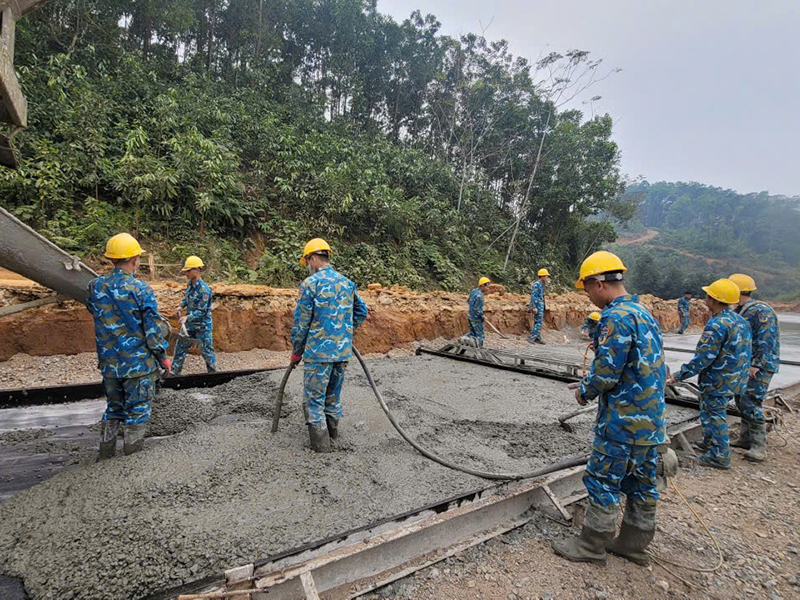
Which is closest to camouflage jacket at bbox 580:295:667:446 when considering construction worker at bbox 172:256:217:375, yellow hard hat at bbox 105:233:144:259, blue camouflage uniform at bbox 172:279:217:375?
yellow hard hat at bbox 105:233:144:259

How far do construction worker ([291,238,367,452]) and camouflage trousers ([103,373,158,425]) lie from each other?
104 centimetres

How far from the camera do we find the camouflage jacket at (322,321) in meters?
3.03

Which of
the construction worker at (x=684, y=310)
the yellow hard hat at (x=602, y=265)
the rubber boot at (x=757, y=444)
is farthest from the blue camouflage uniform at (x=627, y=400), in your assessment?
the construction worker at (x=684, y=310)

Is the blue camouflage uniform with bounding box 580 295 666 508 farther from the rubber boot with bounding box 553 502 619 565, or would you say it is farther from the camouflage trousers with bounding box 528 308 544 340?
the camouflage trousers with bounding box 528 308 544 340

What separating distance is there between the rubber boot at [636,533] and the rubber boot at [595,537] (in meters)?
0.12

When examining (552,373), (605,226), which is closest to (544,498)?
(552,373)

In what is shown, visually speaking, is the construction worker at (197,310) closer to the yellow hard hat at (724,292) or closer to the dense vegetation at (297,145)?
the dense vegetation at (297,145)

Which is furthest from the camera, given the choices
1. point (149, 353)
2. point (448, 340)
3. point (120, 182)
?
point (448, 340)

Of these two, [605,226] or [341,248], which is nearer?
[341,248]

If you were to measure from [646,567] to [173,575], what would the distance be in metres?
2.35

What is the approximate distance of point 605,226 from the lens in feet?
70.8

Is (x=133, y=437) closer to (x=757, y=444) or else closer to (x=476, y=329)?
(x=757, y=444)

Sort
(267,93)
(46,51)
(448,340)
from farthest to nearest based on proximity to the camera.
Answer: (267,93)
(46,51)
(448,340)

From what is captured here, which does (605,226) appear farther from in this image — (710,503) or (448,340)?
(710,503)
